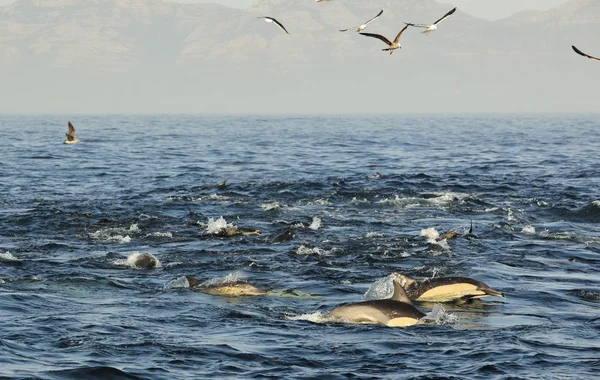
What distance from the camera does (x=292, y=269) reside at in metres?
21.5

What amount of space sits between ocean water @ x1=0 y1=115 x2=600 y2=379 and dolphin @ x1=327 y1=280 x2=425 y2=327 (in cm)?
19

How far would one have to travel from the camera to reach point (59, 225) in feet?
92.8

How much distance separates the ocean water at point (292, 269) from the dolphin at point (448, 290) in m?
0.23

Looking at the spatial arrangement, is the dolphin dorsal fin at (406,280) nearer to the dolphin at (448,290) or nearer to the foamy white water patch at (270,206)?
the dolphin at (448,290)

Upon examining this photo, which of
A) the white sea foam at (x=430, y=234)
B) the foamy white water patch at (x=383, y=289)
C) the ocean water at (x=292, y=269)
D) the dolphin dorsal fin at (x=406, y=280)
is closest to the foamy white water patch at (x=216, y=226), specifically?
the ocean water at (x=292, y=269)

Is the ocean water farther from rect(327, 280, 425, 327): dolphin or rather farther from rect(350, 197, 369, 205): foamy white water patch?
rect(327, 280, 425, 327): dolphin

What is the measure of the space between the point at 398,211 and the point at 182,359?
18.3 metres

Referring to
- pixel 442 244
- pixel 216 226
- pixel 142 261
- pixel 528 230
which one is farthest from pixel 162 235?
pixel 528 230

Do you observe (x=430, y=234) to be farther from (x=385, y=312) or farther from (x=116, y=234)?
(x=385, y=312)

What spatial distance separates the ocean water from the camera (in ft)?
46.7

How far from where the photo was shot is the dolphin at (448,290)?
17938 millimetres

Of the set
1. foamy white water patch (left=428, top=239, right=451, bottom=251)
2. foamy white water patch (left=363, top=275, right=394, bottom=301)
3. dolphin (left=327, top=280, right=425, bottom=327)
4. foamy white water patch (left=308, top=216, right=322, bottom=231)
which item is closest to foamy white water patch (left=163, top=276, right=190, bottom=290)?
foamy white water patch (left=363, top=275, right=394, bottom=301)

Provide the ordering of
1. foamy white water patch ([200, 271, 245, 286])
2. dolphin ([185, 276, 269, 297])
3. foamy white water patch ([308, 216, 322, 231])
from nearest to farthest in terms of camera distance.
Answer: dolphin ([185, 276, 269, 297]) → foamy white water patch ([200, 271, 245, 286]) → foamy white water patch ([308, 216, 322, 231])

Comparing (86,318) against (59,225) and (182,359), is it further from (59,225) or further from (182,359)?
(59,225)
